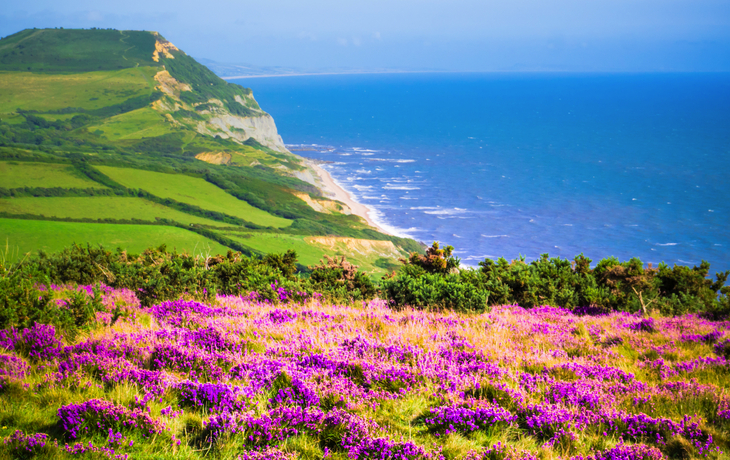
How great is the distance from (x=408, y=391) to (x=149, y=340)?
11.2 ft

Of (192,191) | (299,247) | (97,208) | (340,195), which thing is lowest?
(299,247)

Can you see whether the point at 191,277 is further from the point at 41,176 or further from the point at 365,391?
the point at 41,176

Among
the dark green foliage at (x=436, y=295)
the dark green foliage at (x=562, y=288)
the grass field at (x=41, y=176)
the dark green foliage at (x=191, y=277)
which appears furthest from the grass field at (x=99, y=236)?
the dark green foliage at (x=436, y=295)

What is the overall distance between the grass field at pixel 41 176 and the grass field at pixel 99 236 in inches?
1248

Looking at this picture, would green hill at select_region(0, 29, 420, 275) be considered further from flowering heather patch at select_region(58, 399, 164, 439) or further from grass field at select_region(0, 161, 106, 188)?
flowering heather patch at select_region(58, 399, 164, 439)

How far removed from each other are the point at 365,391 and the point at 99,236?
7904 centimetres

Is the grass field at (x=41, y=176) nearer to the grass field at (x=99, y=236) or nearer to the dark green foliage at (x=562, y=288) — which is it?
the grass field at (x=99, y=236)

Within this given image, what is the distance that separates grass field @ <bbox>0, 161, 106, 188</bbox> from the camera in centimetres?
9988

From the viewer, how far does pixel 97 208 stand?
9200cm

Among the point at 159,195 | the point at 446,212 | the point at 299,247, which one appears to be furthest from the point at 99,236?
the point at 446,212

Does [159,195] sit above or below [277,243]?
above

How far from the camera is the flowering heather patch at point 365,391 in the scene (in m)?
4.17

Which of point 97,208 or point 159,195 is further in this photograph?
point 159,195

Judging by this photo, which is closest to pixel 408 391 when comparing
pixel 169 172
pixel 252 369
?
pixel 252 369
